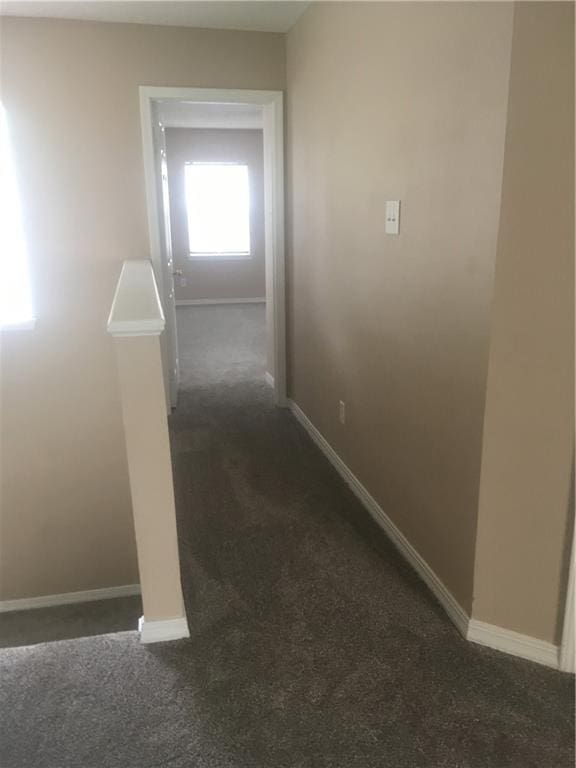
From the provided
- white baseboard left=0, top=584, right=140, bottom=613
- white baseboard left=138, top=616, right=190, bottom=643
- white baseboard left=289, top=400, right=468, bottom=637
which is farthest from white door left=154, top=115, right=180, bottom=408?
white baseboard left=138, top=616, right=190, bottom=643

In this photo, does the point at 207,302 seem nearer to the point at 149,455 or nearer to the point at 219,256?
the point at 219,256

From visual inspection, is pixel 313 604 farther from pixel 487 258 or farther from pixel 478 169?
pixel 478 169

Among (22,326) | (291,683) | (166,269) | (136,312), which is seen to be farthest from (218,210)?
(291,683)

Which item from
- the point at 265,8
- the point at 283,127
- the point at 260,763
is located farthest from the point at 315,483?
the point at 265,8

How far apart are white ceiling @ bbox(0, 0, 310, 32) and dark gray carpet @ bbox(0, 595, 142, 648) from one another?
3394 millimetres

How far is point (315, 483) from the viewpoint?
3.06 metres

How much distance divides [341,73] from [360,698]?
256cm

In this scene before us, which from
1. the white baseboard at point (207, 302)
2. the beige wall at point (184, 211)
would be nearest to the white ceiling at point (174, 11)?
the beige wall at point (184, 211)

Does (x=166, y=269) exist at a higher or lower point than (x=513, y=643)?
higher

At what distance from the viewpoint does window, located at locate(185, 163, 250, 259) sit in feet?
26.6

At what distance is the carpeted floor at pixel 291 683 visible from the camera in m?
1.51

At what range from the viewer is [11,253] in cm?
393

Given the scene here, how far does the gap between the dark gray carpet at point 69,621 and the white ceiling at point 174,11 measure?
3394 millimetres

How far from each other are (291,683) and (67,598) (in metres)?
2.78
